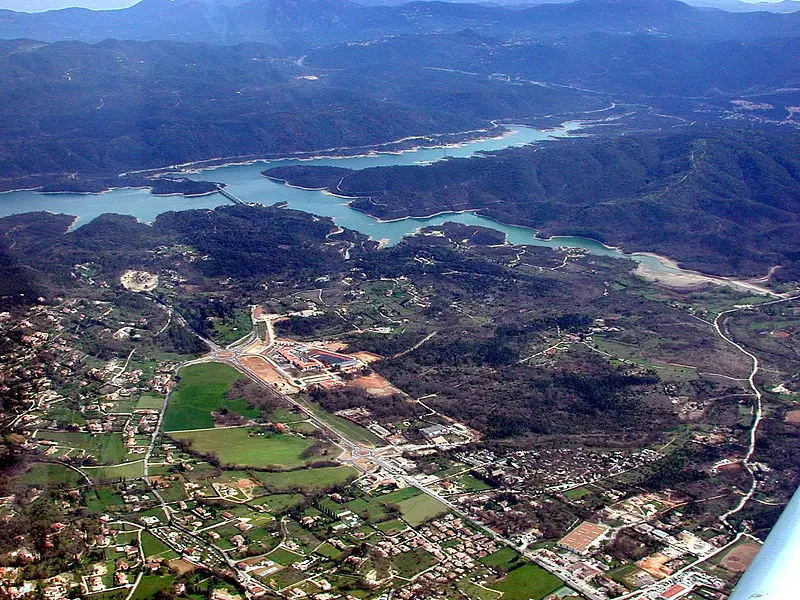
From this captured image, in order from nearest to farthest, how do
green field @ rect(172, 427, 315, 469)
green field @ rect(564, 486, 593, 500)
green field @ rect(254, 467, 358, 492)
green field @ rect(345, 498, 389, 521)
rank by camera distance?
1. green field @ rect(345, 498, 389, 521)
2. green field @ rect(564, 486, 593, 500)
3. green field @ rect(254, 467, 358, 492)
4. green field @ rect(172, 427, 315, 469)

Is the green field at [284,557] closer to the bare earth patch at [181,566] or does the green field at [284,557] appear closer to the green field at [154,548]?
the bare earth patch at [181,566]

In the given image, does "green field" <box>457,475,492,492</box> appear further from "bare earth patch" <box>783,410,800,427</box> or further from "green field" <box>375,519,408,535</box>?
"bare earth patch" <box>783,410,800,427</box>

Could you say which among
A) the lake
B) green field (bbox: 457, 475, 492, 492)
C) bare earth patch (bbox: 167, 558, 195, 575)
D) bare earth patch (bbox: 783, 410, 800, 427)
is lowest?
the lake

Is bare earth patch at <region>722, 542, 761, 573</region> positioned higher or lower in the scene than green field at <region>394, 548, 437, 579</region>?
lower

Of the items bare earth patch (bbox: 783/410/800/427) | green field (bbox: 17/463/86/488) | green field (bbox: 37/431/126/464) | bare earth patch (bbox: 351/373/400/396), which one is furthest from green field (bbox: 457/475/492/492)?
bare earth patch (bbox: 783/410/800/427)

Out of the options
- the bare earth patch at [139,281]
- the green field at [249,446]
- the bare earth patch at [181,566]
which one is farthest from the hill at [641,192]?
the bare earth patch at [181,566]

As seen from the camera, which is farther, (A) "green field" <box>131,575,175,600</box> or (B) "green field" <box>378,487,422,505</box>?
(B) "green field" <box>378,487,422,505</box>

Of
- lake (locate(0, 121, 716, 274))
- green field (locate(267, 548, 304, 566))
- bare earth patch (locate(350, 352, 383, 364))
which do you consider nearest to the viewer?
green field (locate(267, 548, 304, 566))
